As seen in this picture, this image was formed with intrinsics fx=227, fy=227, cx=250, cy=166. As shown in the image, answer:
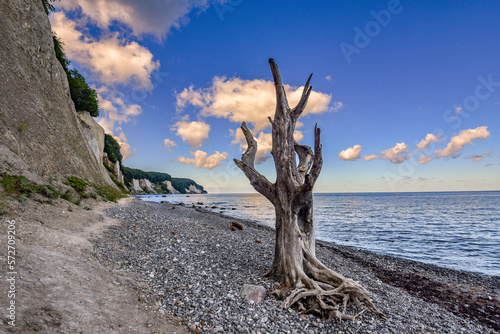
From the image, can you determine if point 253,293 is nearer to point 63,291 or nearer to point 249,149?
point 63,291

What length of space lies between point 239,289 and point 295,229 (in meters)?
2.58

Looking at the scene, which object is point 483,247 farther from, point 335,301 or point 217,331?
point 217,331

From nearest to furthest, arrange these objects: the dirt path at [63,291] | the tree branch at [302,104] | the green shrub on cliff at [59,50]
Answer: the dirt path at [63,291], the tree branch at [302,104], the green shrub on cliff at [59,50]

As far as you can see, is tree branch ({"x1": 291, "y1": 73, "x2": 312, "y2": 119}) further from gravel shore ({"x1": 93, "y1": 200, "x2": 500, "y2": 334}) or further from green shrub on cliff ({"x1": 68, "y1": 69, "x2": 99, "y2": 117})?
green shrub on cliff ({"x1": 68, "y1": 69, "x2": 99, "y2": 117})

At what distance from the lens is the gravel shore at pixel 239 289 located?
17.9ft

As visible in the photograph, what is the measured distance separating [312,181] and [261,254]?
6.26m

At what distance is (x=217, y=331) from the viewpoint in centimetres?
483

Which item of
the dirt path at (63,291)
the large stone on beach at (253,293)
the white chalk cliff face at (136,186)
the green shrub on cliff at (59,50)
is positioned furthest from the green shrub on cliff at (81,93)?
the white chalk cliff face at (136,186)

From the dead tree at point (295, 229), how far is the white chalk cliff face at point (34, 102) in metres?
12.8

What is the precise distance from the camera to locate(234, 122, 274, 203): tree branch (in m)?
8.42

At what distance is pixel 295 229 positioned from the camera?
7707 millimetres

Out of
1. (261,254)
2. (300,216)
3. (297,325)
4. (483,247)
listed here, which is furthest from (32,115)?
(483,247)

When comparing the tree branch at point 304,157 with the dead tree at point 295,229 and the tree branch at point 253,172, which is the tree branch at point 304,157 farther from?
the tree branch at point 253,172

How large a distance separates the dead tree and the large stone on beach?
22.6 inches
